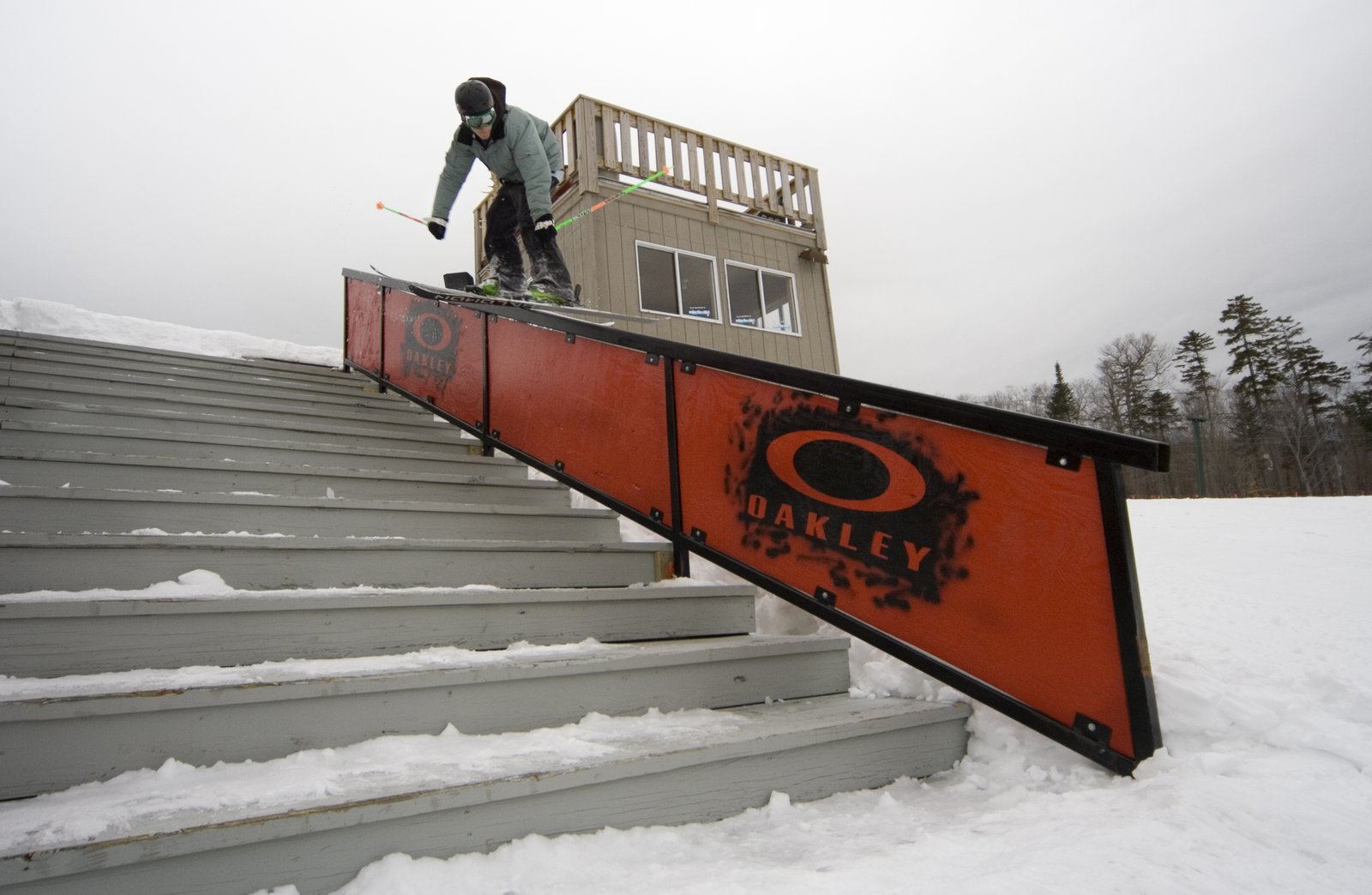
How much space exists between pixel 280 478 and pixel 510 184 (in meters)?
3.49

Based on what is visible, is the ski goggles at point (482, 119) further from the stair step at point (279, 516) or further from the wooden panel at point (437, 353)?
the stair step at point (279, 516)

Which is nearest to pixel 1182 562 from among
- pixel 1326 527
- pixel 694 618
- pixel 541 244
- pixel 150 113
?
pixel 1326 527

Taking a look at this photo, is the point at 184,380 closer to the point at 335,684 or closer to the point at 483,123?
the point at 483,123

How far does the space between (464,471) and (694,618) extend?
6.41 feet

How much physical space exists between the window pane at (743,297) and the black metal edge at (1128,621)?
882 cm

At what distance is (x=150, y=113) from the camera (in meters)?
29.3

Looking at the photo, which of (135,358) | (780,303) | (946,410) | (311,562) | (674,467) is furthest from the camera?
(780,303)

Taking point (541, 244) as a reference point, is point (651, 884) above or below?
below

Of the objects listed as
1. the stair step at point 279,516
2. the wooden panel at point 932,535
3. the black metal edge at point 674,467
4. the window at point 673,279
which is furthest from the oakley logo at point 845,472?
the window at point 673,279

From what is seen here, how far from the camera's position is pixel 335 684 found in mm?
1614

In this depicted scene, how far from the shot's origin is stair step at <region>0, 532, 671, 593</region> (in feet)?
6.30

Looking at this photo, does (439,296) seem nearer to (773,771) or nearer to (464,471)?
(464,471)

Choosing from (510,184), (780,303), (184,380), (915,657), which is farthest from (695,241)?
(915,657)

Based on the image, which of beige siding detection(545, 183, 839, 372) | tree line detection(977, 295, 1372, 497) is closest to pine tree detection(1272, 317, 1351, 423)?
tree line detection(977, 295, 1372, 497)
